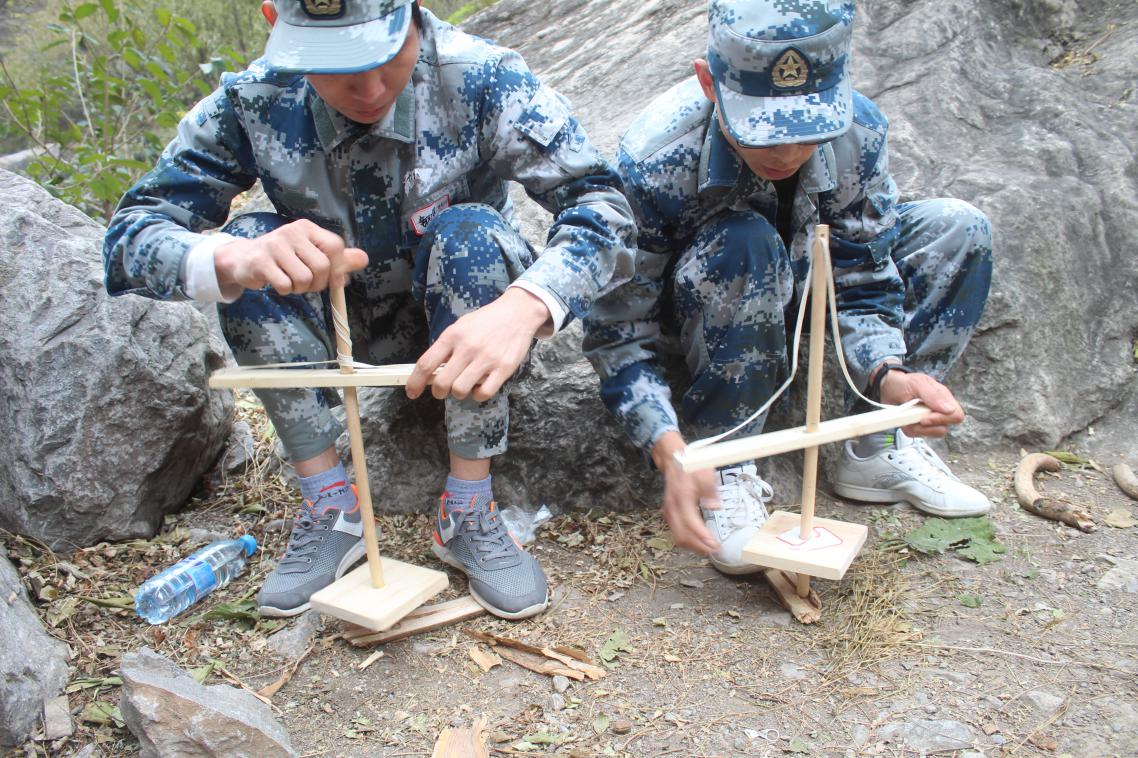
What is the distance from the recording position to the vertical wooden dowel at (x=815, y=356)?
172cm

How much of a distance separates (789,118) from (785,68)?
0.10m

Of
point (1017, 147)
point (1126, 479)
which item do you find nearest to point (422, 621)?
point (1126, 479)

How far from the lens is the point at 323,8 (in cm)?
164

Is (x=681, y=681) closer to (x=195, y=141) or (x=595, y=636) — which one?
(x=595, y=636)

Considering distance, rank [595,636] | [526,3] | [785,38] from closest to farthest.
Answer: [785,38] < [595,636] < [526,3]

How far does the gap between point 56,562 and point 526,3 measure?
3.75 metres

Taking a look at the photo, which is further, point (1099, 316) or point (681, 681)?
point (1099, 316)

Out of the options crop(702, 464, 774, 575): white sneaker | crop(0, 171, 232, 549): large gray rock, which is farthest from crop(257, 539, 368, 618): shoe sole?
crop(702, 464, 774, 575): white sneaker

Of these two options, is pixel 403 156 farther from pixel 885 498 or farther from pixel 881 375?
pixel 885 498

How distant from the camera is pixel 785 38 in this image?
5.84ft

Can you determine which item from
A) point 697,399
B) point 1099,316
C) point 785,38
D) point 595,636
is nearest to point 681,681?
point 595,636

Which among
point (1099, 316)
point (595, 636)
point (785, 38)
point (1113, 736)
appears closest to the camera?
point (1113, 736)

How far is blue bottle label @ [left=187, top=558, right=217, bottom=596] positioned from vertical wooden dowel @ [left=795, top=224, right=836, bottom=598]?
1370 millimetres

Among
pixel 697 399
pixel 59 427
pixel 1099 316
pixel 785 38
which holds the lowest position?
pixel 1099 316
